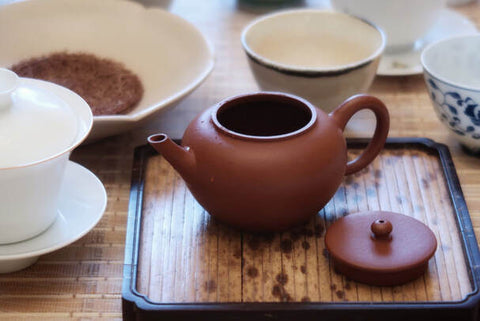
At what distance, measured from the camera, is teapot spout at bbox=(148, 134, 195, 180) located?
771 millimetres

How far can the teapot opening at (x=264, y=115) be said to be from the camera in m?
0.83

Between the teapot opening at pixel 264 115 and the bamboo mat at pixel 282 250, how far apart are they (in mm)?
114

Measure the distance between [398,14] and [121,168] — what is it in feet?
1.81

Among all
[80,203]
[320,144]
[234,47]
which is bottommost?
[234,47]

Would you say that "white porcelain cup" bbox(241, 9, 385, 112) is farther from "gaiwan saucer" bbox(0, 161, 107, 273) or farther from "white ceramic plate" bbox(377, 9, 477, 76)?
"gaiwan saucer" bbox(0, 161, 107, 273)

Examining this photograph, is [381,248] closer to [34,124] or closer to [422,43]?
[34,124]

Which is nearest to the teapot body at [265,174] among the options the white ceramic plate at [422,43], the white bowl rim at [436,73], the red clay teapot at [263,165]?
the red clay teapot at [263,165]

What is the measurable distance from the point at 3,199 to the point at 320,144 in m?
0.34

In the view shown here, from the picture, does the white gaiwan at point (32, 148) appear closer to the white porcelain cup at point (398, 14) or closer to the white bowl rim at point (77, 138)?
the white bowl rim at point (77, 138)

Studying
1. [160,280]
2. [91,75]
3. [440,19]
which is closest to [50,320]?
[160,280]

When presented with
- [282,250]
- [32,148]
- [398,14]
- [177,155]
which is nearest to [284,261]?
[282,250]

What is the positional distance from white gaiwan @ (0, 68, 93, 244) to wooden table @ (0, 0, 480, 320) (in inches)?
2.5

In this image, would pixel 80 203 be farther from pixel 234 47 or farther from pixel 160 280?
pixel 234 47

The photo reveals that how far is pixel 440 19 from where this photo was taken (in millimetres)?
1405
